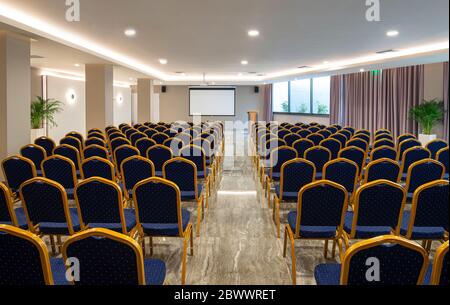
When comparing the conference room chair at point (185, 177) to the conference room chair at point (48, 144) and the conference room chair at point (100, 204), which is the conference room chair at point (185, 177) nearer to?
the conference room chair at point (100, 204)

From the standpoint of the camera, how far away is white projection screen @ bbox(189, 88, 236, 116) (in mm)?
26750

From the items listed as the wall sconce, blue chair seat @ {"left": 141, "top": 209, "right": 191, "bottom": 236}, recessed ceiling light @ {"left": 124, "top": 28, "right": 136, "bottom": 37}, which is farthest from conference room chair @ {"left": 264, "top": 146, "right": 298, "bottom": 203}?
the wall sconce

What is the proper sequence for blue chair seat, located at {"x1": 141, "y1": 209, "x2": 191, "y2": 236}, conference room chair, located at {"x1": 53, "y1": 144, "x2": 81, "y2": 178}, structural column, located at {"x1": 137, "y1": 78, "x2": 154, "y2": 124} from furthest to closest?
structural column, located at {"x1": 137, "y1": 78, "x2": 154, "y2": 124}
conference room chair, located at {"x1": 53, "y1": 144, "x2": 81, "y2": 178}
blue chair seat, located at {"x1": 141, "y1": 209, "x2": 191, "y2": 236}

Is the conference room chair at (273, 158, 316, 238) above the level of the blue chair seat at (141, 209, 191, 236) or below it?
above

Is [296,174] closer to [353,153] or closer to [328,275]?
[353,153]

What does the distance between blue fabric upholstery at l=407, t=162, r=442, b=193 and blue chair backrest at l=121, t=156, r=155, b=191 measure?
10.2 feet

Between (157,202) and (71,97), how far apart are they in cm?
1813

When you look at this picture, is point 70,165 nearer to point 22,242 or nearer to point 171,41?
point 22,242

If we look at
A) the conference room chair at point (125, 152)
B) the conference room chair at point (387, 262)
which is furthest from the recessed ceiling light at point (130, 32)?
the conference room chair at point (387, 262)

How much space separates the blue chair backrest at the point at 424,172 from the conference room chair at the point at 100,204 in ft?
10.8

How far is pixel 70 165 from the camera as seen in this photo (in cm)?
536

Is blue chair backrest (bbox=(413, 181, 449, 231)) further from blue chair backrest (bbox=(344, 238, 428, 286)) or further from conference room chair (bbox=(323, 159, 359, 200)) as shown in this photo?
blue chair backrest (bbox=(344, 238, 428, 286))

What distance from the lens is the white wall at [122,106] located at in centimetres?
2725
